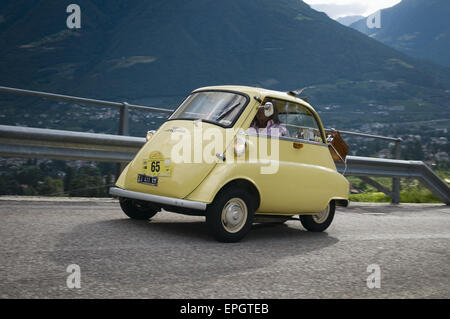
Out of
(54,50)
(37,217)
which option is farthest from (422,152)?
(54,50)

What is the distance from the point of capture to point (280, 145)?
18.3 feet

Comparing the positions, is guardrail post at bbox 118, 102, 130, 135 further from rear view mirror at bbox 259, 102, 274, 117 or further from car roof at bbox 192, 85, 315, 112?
rear view mirror at bbox 259, 102, 274, 117

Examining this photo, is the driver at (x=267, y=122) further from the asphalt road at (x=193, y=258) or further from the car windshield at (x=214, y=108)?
the asphalt road at (x=193, y=258)

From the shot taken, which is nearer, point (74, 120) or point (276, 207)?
point (276, 207)

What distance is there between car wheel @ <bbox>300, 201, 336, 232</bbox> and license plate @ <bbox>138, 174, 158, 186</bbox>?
6.69ft

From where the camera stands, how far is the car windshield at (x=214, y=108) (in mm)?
5312

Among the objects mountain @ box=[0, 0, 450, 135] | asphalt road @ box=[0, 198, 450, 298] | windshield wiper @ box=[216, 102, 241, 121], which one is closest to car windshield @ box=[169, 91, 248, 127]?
windshield wiper @ box=[216, 102, 241, 121]

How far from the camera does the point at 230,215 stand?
4.88 metres

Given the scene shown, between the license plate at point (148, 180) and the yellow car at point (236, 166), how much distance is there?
0.03 ft

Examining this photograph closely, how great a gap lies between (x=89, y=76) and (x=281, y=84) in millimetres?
51636

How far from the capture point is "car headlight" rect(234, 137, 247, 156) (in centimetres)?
498

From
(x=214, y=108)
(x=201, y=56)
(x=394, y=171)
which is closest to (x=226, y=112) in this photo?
(x=214, y=108)
